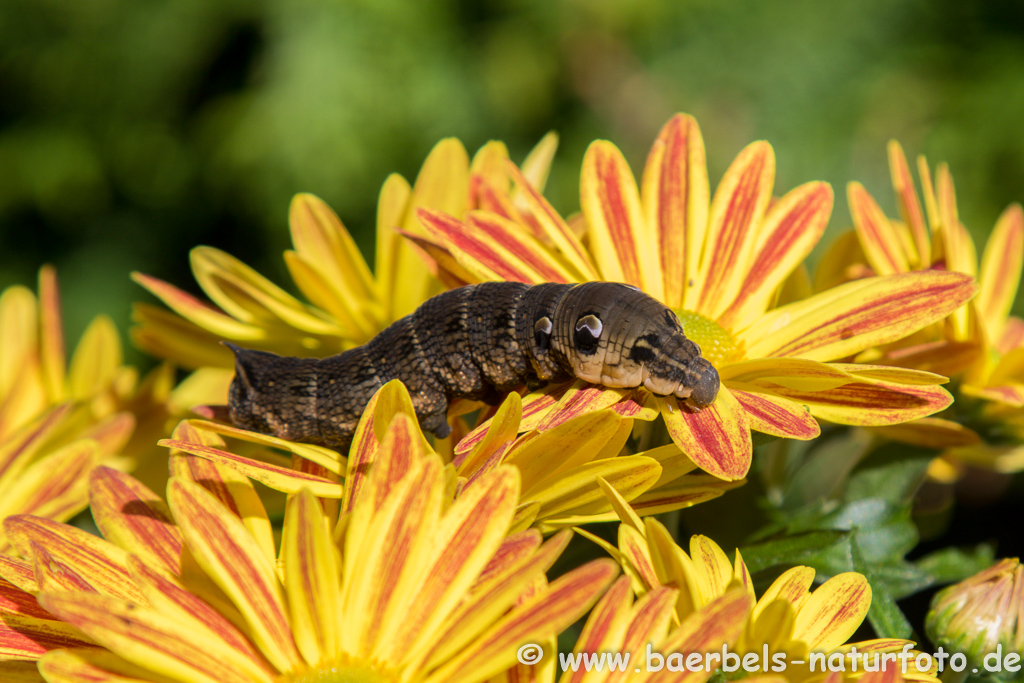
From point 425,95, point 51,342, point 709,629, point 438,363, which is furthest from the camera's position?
point 425,95

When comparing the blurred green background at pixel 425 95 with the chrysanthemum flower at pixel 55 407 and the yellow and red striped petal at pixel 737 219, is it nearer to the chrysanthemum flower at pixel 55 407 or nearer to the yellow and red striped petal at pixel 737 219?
the chrysanthemum flower at pixel 55 407

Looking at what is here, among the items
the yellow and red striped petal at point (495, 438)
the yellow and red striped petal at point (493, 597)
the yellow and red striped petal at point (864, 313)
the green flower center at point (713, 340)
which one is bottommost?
the yellow and red striped petal at point (493, 597)

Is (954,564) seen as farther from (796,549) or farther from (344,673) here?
(344,673)

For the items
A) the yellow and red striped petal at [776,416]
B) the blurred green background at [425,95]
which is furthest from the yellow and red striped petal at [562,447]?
the blurred green background at [425,95]

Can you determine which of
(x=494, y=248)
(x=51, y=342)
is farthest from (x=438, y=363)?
(x=51, y=342)

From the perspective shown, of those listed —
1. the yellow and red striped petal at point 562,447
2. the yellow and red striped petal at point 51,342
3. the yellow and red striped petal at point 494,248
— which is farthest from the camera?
the yellow and red striped petal at point 51,342

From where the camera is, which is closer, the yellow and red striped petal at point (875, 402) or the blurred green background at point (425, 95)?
the yellow and red striped petal at point (875, 402)
